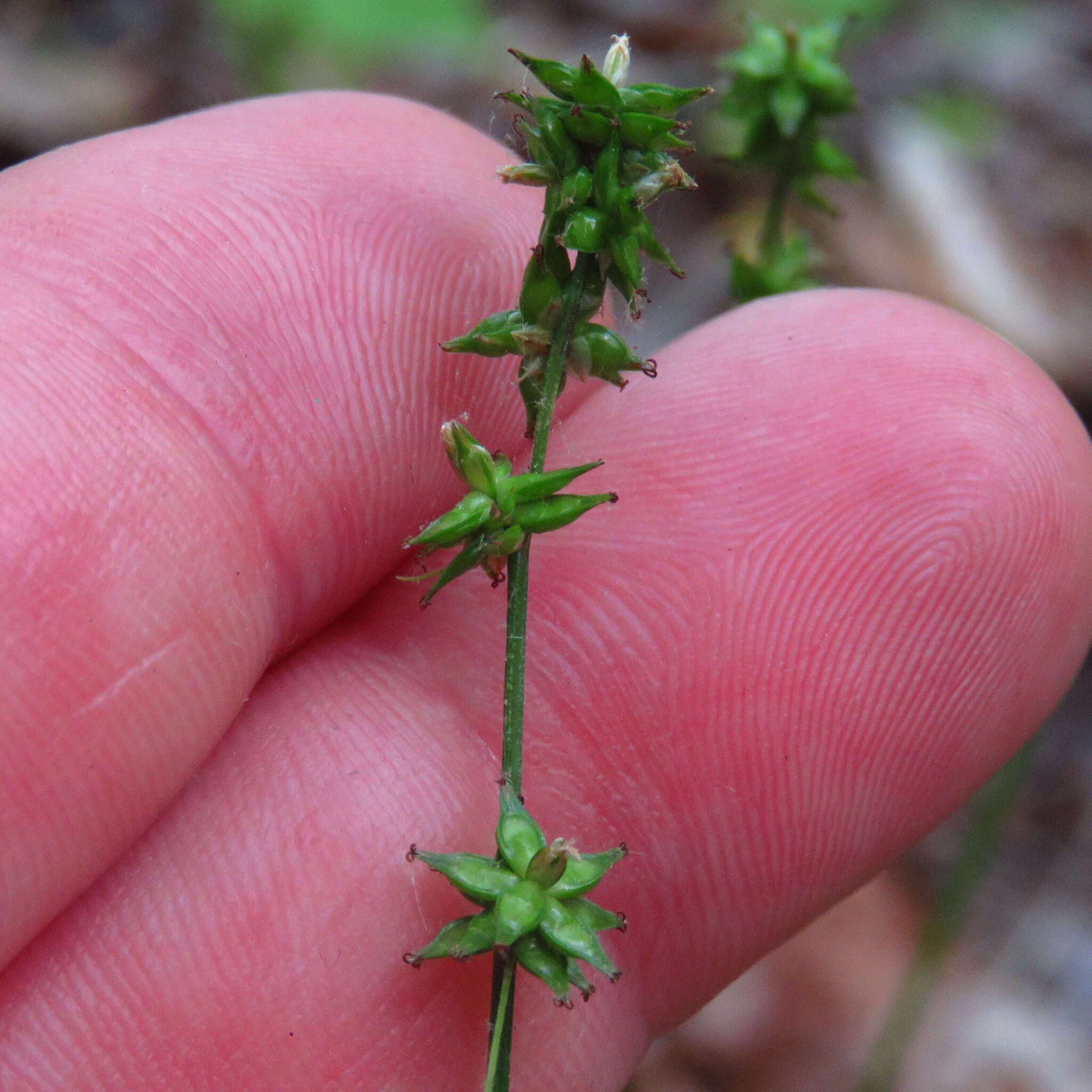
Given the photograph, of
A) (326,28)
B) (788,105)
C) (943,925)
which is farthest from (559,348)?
(326,28)

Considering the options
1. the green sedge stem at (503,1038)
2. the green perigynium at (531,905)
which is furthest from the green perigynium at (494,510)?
the green sedge stem at (503,1038)

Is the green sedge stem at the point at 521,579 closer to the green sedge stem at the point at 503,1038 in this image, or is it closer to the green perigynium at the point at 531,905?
the green perigynium at the point at 531,905

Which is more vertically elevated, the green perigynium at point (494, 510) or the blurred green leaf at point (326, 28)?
the blurred green leaf at point (326, 28)

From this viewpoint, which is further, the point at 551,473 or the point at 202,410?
the point at 202,410

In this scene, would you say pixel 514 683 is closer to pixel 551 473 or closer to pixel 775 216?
pixel 551 473

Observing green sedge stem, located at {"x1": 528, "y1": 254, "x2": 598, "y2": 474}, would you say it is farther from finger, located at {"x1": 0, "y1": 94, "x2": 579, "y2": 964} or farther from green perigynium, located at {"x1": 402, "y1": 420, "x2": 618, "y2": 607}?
finger, located at {"x1": 0, "y1": 94, "x2": 579, "y2": 964}

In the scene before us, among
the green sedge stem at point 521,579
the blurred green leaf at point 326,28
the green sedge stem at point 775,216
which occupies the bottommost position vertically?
the green sedge stem at point 521,579

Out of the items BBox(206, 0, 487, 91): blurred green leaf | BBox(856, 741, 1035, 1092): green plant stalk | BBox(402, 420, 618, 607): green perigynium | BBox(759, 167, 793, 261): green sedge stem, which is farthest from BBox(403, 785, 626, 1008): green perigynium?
BBox(206, 0, 487, 91): blurred green leaf
